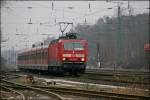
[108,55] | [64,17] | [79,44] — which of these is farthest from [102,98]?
[108,55]

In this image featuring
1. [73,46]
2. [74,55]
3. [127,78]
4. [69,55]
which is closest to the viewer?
[127,78]

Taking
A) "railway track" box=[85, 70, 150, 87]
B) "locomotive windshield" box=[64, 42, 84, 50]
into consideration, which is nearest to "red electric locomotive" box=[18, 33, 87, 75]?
"locomotive windshield" box=[64, 42, 84, 50]

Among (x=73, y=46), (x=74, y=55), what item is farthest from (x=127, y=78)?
(x=73, y=46)

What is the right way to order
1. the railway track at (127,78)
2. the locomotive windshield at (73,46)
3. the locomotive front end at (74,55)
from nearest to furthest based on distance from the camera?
1. the railway track at (127,78)
2. the locomotive front end at (74,55)
3. the locomotive windshield at (73,46)

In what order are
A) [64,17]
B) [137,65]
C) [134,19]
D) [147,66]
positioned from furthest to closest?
[134,19]
[137,65]
[147,66]
[64,17]

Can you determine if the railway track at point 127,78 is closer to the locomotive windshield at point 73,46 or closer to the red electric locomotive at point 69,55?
the red electric locomotive at point 69,55

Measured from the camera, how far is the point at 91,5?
40750 millimetres

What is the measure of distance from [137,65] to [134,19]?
65.6 feet

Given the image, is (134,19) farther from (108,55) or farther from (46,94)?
(46,94)

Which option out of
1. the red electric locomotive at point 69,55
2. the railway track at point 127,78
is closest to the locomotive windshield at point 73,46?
the red electric locomotive at point 69,55

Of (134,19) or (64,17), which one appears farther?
(134,19)

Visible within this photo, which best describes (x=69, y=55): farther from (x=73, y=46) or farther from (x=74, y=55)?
(x=73, y=46)

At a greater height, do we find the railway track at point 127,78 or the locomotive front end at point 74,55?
the locomotive front end at point 74,55

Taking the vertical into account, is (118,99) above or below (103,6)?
below
